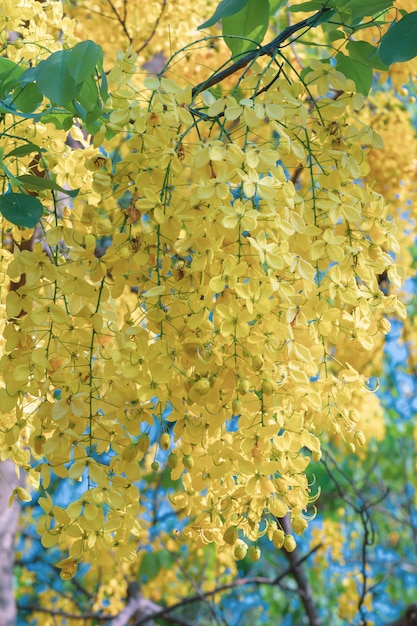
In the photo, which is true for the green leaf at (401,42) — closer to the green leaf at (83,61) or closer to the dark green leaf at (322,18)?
the dark green leaf at (322,18)

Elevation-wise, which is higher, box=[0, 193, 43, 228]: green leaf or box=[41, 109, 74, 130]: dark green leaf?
box=[41, 109, 74, 130]: dark green leaf

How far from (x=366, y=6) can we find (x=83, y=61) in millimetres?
309

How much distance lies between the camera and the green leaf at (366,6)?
0.84 m

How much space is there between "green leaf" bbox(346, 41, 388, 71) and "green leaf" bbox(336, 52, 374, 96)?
0.02 meters

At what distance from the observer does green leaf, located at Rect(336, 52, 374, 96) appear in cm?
97

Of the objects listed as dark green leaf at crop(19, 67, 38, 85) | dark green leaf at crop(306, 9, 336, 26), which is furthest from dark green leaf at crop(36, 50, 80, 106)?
dark green leaf at crop(306, 9, 336, 26)

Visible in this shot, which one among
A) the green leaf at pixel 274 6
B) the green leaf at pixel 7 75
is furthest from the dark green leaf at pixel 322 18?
the green leaf at pixel 7 75

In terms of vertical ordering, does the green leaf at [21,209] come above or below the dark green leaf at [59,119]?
below

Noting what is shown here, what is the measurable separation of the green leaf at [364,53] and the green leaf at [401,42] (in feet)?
0.42

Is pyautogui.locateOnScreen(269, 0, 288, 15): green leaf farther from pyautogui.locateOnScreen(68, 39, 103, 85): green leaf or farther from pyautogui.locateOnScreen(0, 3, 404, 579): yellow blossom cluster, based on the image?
pyautogui.locateOnScreen(68, 39, 103, 85): green leaf

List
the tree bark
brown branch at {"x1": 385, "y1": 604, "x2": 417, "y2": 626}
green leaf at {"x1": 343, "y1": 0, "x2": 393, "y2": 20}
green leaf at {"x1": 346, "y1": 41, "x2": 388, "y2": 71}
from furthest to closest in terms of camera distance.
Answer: the tree bark
brown branch at {"x1": 385, "y1": 604, "x2": 417, "y2": 626}
green leaf at {"x1": 346, "y1": 41, "x2": 388, "y2": 71}
green leaf at {"x1": 343, "y1": 0, "x2": 393, "y2": 20}

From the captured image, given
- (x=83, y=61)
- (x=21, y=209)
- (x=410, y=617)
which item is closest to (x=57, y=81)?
(x=83, y=61)

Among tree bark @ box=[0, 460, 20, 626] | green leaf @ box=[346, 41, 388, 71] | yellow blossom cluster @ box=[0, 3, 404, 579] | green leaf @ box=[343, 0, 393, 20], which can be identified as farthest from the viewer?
tree bark @ box=[0, 460, 20, 626]

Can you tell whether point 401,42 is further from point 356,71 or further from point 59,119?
point 59,119
